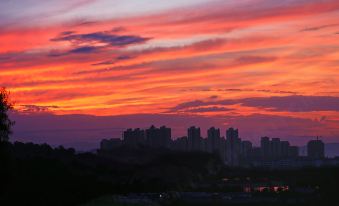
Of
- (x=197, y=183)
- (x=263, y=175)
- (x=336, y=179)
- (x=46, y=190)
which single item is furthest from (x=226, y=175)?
(x=46, y=190)

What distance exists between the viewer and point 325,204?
111938mm

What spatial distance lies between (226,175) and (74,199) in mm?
101969

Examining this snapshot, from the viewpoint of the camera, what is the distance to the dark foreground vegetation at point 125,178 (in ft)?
252

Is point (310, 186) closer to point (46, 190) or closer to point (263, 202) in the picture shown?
point (263, 202)

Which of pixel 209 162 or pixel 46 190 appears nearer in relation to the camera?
pixel 46 190

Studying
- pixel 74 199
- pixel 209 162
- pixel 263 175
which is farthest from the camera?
pixel 209 162

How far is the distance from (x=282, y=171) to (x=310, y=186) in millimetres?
33502

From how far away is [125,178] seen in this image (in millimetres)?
128500

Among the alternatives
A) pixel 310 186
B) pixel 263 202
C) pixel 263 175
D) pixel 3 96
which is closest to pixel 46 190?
pixel 3 96

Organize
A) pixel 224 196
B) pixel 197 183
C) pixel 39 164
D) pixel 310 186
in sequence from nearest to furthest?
pixel 39 164
pixel 224 196
pixel 310 186
pixel 197 183

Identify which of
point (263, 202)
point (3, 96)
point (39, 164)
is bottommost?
point (263, 202)

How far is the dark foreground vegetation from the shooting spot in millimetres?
76750

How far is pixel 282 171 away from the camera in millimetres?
172000

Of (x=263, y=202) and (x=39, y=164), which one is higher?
(x=39, y=164)
